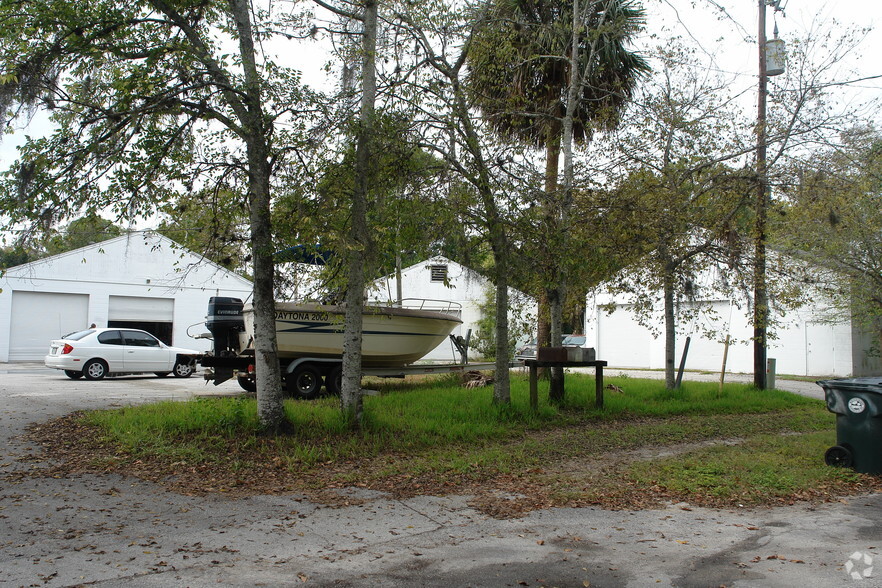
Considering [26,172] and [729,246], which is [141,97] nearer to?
[26,172]

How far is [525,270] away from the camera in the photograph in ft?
35.6

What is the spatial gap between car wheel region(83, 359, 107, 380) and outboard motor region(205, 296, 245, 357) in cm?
585

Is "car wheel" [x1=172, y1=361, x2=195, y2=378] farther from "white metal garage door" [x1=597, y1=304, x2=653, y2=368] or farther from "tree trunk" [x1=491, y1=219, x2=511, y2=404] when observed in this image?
"white metal garage door" [x1=597, y1=304, x2=653, y2=368]

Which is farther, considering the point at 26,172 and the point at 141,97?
the point at 141,97

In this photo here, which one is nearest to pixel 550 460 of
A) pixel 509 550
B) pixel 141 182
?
pixel 509 550

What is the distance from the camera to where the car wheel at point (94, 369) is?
17625mm

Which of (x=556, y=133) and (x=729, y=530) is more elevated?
(x=556, y=133)

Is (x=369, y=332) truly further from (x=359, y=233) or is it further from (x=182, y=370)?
(x=182, y=370)

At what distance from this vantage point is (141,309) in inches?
1129

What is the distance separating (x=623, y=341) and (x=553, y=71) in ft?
58.4

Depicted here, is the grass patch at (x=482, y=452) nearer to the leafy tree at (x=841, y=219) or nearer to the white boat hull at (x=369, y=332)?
the white boat hull at (x=369, y=332)

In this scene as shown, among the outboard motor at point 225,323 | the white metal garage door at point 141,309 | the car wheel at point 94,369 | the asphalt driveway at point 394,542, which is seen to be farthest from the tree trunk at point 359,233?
the white metal garage door at point 141,309

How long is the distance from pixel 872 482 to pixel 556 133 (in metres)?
9.90

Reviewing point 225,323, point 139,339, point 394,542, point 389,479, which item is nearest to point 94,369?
point 139,339
